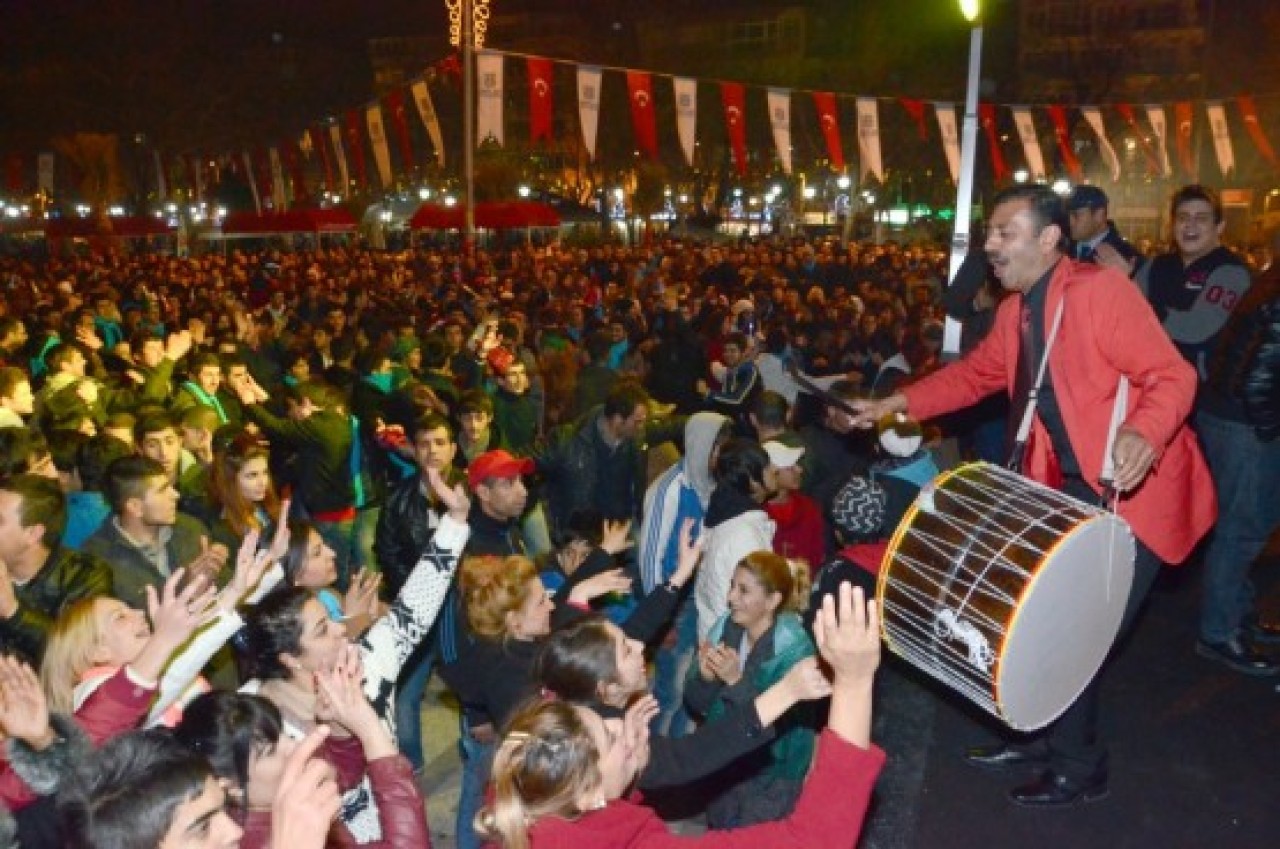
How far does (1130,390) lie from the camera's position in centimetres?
400

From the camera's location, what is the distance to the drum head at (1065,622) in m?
3.18

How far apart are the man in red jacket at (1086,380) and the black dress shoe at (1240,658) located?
1485 millimetres

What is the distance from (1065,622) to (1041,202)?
157 cm

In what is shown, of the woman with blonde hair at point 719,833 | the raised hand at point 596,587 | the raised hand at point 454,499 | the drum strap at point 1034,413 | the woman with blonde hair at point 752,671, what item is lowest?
the woman with blonde hair at point 752,671

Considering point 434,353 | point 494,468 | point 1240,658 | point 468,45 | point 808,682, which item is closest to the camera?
point 808,682

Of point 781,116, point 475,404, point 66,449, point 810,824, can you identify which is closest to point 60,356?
point 66,449

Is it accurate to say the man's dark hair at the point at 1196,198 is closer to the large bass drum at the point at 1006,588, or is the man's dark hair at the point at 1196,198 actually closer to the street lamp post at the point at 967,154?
the street lamp post at the point at 967,154

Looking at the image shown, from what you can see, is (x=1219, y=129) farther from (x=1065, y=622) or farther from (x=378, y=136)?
(x=1065, y=622)

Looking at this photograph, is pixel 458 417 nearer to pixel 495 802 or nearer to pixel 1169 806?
pixel 1169 806

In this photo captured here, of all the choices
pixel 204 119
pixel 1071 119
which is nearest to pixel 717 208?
pixel 204 119

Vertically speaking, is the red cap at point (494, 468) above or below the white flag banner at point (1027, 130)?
below

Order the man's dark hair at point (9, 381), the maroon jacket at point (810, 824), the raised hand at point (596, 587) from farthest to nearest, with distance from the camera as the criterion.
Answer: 1. the man's dark hair at point (9, 381)
2. the raised hand at point (596, 587)
3. the maroon jacket at point (810, 824)

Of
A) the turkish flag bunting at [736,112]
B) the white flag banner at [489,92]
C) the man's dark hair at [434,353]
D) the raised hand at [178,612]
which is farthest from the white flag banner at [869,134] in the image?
the raised hand at [178,612]

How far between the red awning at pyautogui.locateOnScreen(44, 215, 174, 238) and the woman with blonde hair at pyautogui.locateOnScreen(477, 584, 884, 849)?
123 feet
